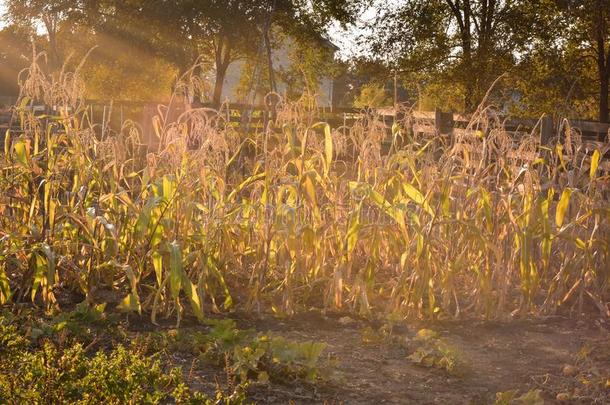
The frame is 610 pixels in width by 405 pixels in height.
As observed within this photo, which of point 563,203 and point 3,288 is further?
point 563,203

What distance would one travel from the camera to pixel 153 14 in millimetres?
29922

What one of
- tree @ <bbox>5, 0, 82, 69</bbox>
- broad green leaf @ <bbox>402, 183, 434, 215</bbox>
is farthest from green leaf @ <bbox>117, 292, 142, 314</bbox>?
tree @ <bbox>5, 0, 82, 69</bbox>

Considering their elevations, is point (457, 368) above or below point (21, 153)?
below

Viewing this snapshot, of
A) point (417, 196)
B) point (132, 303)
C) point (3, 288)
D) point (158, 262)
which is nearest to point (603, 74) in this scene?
point (417, 196)

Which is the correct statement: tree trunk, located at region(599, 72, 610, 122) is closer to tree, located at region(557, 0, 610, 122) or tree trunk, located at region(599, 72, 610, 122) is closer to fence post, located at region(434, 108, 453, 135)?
tree, located at region(557, 0, 610, 122)

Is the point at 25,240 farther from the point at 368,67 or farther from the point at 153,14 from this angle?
the point at 153,14

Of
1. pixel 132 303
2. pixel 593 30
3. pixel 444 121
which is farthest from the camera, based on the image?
pixel 593 30

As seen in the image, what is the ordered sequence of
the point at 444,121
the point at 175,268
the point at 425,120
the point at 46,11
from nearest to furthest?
the point at 175,268 < the point at 425,120 < the point at 444,121 < the point at 46,11

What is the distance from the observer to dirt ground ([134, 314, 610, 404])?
3715mm

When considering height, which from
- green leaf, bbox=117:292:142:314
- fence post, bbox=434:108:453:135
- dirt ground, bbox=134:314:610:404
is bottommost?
dirt ground, bbox=134:314:610:404

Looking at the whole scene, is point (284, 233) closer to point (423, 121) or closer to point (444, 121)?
point (423, 121)

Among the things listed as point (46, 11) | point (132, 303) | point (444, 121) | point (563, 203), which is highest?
point (46, 11)

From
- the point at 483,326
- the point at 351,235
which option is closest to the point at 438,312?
the point at 483,326

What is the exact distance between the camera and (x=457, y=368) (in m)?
4.05
